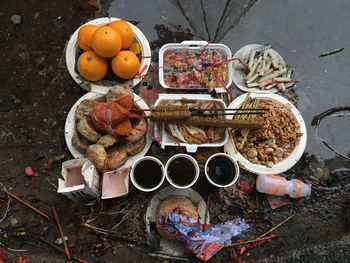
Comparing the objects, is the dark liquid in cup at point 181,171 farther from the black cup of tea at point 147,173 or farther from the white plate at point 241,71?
the white plate at point 241,71

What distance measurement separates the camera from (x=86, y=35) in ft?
11.8

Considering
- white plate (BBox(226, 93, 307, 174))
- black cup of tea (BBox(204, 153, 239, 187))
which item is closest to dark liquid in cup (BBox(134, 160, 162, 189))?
black cup of tea (BBox(204, 153, 239, 187))

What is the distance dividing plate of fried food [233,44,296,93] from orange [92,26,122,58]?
1.13 meters

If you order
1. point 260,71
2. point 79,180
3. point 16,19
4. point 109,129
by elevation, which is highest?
point 260,71

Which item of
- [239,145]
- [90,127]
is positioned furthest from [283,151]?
[90,127]

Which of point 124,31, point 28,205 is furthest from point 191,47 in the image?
point 28,205

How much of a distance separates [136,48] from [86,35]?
0.46 meters

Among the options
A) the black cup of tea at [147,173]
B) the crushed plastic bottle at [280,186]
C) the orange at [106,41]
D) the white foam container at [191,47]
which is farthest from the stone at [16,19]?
the crushed plastic bottle at [280,186]

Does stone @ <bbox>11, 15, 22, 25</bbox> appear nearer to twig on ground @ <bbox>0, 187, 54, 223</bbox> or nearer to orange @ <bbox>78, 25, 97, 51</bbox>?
orange @ <bbox>78, 25, 97, 51</bbox>

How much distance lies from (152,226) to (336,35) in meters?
2.43

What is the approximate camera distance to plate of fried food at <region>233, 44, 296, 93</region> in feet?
12.8

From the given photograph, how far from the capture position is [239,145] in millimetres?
3797

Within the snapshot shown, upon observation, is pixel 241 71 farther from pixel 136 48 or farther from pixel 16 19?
pixel 16 19

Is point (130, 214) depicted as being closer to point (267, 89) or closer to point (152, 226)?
point (152, 226)
